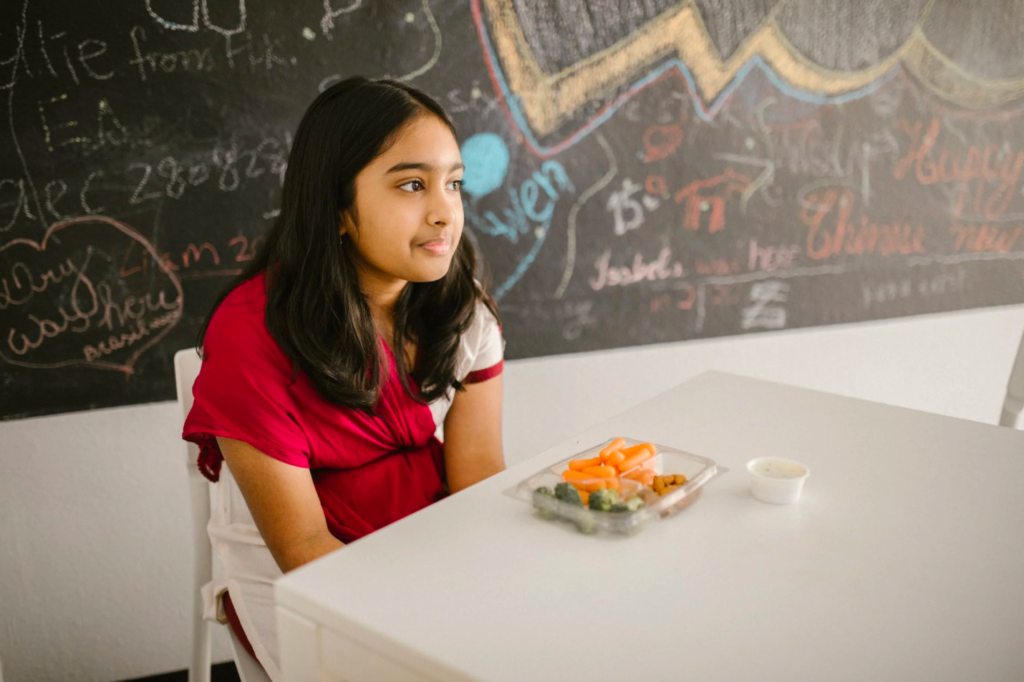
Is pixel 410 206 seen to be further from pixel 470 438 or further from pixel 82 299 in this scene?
pixel 82 299

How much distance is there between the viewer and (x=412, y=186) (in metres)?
1.31

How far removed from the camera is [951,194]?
8.43 feet

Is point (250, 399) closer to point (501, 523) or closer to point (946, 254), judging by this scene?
point (501, 523)

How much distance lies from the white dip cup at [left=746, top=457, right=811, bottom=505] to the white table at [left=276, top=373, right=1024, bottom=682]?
0.05 feet

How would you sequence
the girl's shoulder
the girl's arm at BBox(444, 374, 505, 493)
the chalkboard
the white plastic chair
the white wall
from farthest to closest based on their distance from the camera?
the white wall < the chalkboard < the girl's arm at BBox(444, 374, 505, 493) < the white plastic chair < the girl's shoulder

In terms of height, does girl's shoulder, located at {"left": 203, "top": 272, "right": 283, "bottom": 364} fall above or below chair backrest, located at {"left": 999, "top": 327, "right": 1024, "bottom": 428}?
above

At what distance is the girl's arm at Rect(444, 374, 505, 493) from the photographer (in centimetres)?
153

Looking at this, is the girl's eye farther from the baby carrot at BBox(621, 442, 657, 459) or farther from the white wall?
the white wall

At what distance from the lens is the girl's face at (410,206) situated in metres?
1.29

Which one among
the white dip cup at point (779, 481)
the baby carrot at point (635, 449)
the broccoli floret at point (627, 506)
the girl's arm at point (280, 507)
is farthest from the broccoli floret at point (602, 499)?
the girl's arm at point (280, 507)

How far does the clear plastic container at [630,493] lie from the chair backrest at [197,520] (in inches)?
25.2

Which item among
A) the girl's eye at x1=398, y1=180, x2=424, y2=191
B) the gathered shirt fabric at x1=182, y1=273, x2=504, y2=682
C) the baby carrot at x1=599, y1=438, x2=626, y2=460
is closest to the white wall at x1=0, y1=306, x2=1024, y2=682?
the gathered shirt fabric at x1=182, y1=273, x2=504, y2=682

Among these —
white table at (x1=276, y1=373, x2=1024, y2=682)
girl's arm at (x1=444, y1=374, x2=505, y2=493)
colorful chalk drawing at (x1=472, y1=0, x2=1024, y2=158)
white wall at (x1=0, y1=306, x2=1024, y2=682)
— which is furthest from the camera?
colorful chalk drawing at (x1=472, y1=0, x2=1024, y2=158)

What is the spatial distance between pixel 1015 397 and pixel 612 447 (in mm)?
1162
